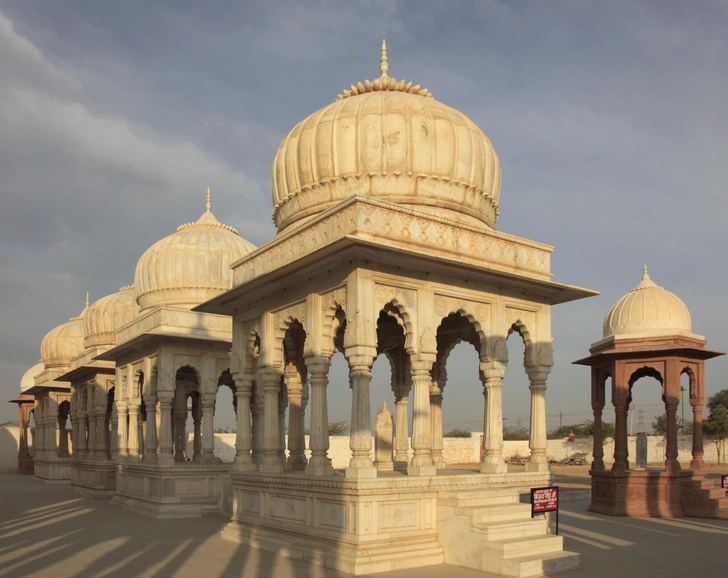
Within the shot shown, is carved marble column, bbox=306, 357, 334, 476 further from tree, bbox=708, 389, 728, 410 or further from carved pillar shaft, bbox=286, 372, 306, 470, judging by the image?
tree, bbox=708, 389, 728, 410

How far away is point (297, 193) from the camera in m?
15.1

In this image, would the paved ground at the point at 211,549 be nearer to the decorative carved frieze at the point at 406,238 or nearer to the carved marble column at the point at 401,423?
the carved marble column at the point at 401,423

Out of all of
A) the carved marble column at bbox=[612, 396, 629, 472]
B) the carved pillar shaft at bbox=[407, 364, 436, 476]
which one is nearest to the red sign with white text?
the carved pillar shaft at bbox=[407, 364, 436, 476]

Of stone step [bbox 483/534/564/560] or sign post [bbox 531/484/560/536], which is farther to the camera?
sign post [bbox 531/484/560/536]

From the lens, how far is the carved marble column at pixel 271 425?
14125mm

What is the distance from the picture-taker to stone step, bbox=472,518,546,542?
1108 centimetres

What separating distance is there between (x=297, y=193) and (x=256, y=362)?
353cm

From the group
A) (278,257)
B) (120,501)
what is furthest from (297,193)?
(120,501)

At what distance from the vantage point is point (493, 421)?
13.4 metres

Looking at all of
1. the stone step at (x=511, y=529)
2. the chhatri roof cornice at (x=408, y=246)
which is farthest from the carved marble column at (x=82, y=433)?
the stone step at (x=511, y=529)

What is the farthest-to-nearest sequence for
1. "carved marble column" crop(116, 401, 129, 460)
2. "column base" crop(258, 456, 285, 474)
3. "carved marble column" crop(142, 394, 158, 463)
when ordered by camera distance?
"carved marble column" crop(116, 401, 129, 460), "carved marble column" crop(142, 394, 158, 463), "column base" crop(258, 456, 285, 474)

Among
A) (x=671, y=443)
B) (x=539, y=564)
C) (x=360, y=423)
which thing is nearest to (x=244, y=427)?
(x=360, y=423)

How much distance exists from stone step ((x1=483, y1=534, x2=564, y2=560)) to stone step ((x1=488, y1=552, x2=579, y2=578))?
0.12 meters

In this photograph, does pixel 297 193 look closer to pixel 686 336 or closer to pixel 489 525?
pixel 489 525
